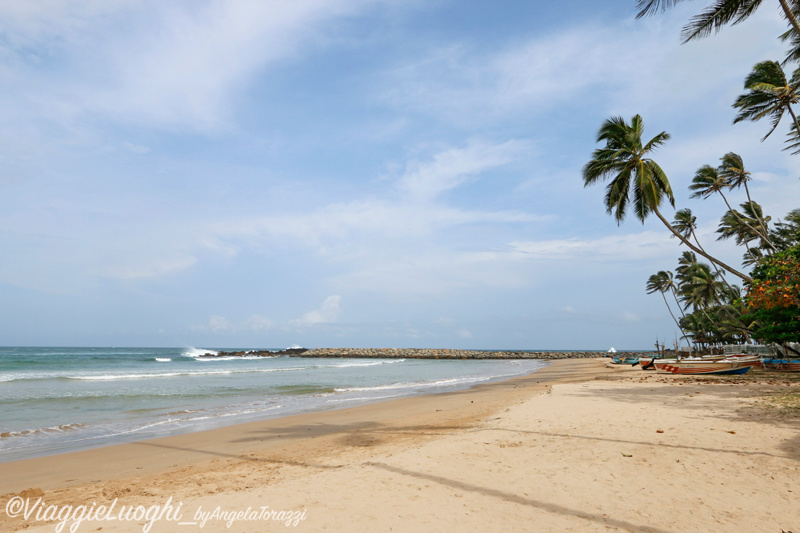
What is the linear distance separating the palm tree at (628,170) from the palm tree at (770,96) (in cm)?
341

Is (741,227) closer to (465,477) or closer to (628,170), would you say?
(628,170)

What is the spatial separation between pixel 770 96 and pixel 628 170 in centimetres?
589

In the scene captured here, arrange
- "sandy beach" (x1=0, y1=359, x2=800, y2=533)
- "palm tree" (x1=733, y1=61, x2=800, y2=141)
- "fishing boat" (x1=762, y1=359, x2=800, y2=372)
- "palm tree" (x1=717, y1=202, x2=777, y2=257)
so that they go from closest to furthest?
"sandy beach" (x1=0, y1=359, x2=800, y2=533) → "palm tree" (x1=733, y1=61, x2=800, y2=141) → "fishing boat" (x1=762, y1=359, x2=800, y2=372) → "palm tree" (x1=717, y1=202, x2=777, y2=257)

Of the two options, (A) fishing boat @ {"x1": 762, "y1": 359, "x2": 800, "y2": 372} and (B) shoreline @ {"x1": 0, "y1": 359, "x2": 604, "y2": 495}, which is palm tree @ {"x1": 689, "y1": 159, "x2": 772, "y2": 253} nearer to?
(A) fishing boat @ {"x1": 762, "y1": 359, "x2": 800, "y2": 372}

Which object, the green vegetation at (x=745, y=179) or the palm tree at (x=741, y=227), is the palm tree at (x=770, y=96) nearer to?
the green vegetation at (x=745, y=179)

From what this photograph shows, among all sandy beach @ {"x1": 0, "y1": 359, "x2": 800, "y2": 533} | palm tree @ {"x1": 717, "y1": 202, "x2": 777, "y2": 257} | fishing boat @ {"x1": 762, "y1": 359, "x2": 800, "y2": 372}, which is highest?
palm tree @ {"x1": 717, "y1": 202, "x2": 777, "y2": 257}

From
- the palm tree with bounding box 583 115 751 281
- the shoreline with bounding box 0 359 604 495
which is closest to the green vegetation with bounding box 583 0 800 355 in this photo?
the palm tree with bounding box 583 115 751 281

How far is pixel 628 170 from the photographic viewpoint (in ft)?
72.5

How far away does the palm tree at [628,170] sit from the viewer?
69.7 ft

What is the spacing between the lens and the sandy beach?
14.2ft

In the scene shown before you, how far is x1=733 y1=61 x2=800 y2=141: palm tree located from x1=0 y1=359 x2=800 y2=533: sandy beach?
45.1ft

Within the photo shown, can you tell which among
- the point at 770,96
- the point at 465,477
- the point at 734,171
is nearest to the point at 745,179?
the point at 734,171

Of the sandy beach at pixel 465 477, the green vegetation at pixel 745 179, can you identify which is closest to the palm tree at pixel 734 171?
the green vegetation at pixel 745 179

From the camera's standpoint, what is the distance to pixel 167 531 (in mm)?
4215
